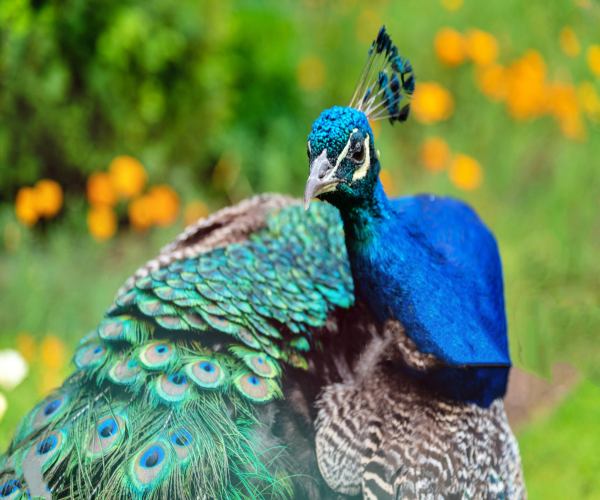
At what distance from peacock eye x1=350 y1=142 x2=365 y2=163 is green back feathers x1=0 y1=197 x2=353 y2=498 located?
387 millimetres

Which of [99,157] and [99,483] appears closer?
[99,483]

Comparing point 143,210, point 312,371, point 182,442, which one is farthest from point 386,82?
point 143,210

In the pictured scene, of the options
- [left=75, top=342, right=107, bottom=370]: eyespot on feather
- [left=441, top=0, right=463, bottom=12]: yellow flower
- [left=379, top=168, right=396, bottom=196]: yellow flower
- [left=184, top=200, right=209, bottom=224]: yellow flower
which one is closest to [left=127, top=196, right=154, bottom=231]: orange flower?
[left=184, top=200, right=209, bottom=224]: yellow flower

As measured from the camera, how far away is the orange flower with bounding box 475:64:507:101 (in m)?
3.67

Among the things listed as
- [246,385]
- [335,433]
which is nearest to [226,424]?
[246,385]

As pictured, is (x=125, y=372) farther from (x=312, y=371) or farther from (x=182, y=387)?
(x=312, y=371)

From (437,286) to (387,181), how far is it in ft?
5.44

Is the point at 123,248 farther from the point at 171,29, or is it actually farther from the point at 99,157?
the point at 171,29

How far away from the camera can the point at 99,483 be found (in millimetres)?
1548

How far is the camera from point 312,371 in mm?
1799

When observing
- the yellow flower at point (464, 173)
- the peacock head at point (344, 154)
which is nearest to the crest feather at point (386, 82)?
the peacock head at point (344, 154)

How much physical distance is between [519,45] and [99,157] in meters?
2.02

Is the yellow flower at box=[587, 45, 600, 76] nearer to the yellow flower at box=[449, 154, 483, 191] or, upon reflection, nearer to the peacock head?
the yellow flower at box=[449, 154, 483, 191]

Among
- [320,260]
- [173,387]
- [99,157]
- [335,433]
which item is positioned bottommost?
[335,433]
